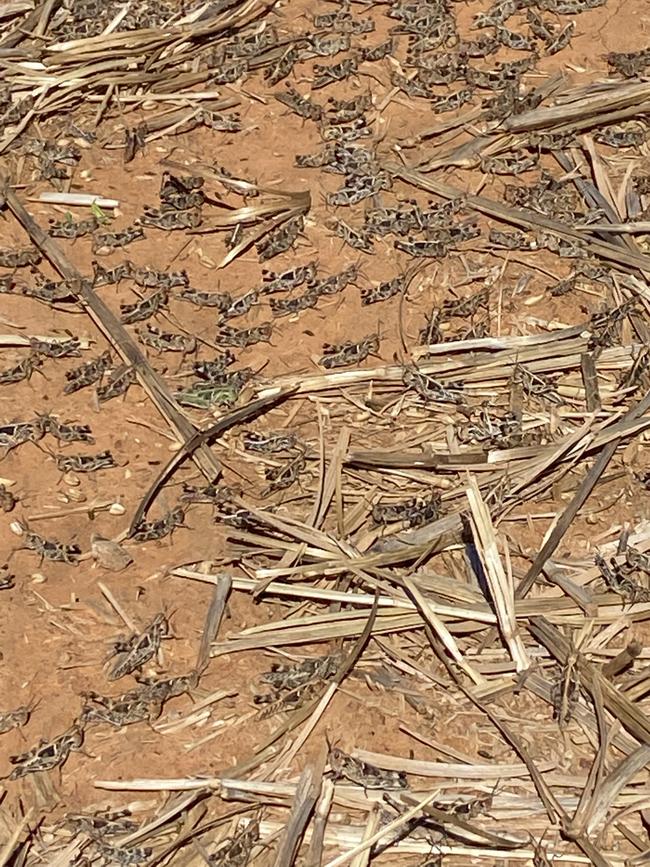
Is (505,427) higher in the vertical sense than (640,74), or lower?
lower

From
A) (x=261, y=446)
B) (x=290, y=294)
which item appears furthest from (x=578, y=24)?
(x=261, y=446)

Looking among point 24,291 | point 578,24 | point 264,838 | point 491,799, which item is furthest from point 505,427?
point 578,24

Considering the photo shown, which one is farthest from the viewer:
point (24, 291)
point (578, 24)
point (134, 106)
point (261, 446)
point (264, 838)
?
point (578, 24)

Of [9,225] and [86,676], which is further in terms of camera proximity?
[9,225]

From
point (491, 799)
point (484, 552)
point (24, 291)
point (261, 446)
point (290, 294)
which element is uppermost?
point (24, 291)

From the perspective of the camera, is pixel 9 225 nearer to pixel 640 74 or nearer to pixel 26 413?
pixel 26 413

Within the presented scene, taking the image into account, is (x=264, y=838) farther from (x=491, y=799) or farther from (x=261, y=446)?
(x=261, y=446)

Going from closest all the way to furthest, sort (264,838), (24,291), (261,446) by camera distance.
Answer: (264,838) → (261,446) → (24,291)
